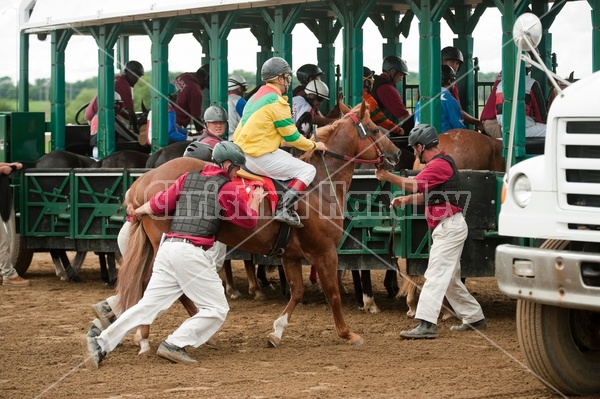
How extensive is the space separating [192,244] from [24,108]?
9775 millimetres

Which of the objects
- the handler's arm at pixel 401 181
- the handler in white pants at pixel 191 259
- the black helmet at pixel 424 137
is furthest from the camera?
the black helmet at pixel 424 137

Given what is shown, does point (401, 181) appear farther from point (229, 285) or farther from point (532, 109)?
point (229, 285)

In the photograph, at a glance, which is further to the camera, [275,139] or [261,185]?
[275,139]

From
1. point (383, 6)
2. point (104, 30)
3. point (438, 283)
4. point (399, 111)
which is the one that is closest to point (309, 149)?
point (438, 283)

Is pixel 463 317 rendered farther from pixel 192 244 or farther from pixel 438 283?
pixel 192 244

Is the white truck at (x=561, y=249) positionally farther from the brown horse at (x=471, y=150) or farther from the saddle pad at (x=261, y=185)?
the brown horse at (x=471, y=150)

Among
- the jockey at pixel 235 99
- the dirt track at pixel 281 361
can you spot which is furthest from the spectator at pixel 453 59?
the jockey at pixel 235 99

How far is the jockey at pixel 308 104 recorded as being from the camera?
13.7 meters

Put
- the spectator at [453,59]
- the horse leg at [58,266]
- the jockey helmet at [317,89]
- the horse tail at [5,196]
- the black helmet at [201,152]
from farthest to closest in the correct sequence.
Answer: the horse leg at [58,266]
the horse tail at [5,196]
the jockey helmet at [317,89]
the spectator at [453,59]
the black helmet at [201,152]

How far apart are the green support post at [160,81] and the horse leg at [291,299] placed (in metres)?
5.07

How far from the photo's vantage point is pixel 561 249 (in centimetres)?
718

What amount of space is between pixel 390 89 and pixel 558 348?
7049mm

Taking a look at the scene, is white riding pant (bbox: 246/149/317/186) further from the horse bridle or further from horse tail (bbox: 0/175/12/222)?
horse tail (bbox: 0/175/12/222)

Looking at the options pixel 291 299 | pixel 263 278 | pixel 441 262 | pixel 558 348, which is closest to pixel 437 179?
pixel 441 262
